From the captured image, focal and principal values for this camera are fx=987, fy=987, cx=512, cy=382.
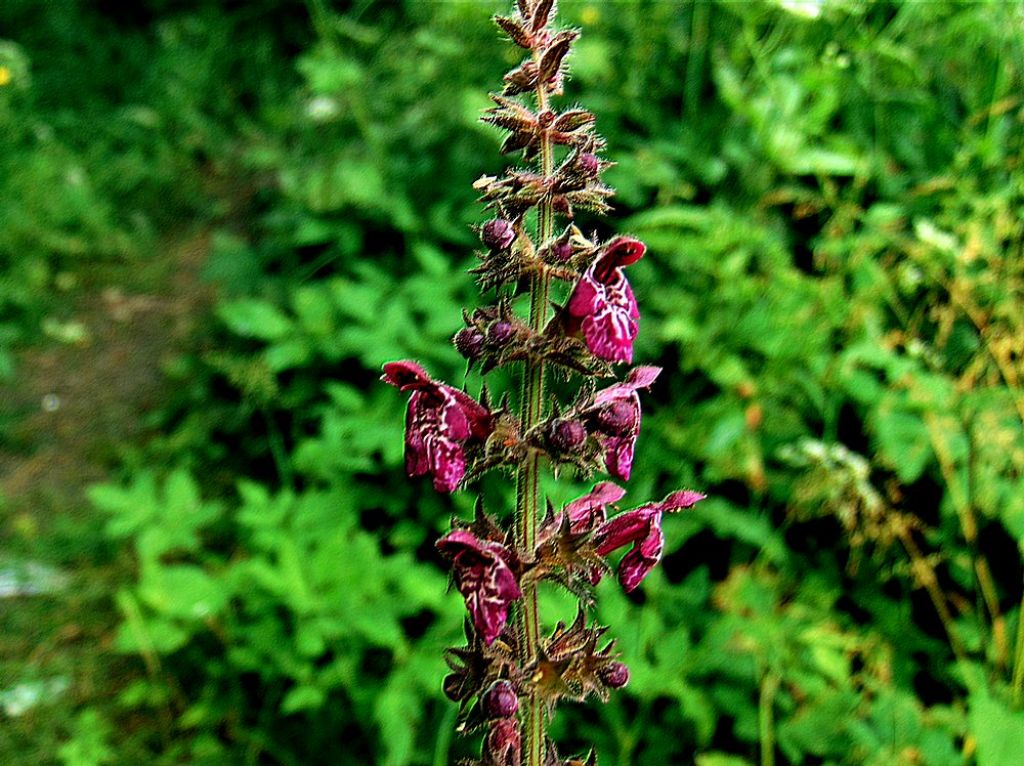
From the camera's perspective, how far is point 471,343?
1.62 m

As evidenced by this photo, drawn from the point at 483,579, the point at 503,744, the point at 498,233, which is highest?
the point at 498,233

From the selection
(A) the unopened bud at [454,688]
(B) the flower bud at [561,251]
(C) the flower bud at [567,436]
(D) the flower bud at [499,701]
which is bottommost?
(D) the flower bud at [499,701]

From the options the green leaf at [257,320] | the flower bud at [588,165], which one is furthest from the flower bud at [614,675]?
the green leaf at [257,320]

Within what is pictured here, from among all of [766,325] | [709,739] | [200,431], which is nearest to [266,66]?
[200,431]

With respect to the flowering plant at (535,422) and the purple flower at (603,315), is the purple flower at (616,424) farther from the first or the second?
the purple flower at (603,315)

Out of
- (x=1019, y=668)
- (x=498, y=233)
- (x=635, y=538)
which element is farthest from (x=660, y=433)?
(x=498, y=233)

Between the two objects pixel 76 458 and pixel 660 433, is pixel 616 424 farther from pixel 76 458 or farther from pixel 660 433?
pixel 76 458

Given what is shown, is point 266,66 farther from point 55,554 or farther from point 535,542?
point 535,542

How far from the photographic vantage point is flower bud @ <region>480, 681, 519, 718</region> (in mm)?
1634

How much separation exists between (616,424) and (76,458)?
339 cm

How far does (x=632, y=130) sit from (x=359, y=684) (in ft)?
8.19

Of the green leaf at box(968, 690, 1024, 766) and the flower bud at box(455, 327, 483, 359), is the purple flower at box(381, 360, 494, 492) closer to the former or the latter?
the flower bud at box(455, 327, 483, 359)

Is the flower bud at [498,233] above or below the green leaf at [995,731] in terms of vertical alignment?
above

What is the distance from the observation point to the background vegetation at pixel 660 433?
2.86 m
